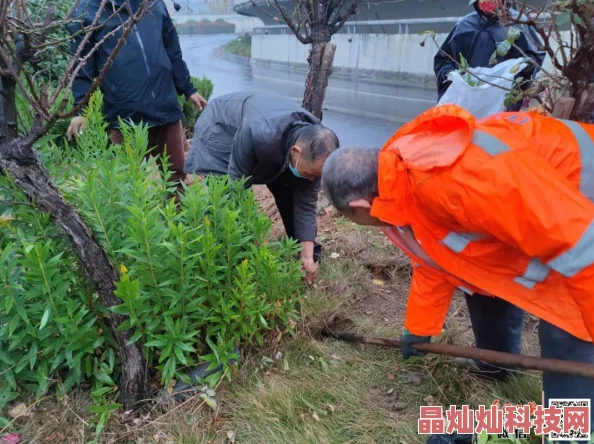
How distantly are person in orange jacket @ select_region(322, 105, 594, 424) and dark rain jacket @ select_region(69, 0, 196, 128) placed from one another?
7.02ft

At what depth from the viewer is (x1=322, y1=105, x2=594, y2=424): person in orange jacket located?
1322 millimetres

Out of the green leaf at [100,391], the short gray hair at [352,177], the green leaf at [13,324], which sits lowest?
the green leaf at [100,391]

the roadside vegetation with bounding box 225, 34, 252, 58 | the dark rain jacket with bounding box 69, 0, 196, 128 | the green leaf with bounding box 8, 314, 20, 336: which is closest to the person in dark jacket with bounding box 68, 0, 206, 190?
the dark rain jacket with bounding box 69, 0, 196, 128

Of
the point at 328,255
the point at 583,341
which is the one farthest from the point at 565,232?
the point at 328,255

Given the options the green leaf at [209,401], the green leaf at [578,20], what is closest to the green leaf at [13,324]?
the green leaf at [209,401]

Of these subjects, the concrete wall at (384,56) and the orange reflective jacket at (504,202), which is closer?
the orange reflective jacket at (504,202)

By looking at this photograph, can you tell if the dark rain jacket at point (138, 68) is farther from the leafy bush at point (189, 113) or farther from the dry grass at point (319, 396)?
the leafy bush at point (189, 113)

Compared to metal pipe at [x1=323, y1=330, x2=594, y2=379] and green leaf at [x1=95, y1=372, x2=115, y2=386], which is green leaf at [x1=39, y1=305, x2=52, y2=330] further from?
metal pipe at [x1=323, y1=330, x2=594, y2=379]

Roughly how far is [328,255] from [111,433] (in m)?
2.04

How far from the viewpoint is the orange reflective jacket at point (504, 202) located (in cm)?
132

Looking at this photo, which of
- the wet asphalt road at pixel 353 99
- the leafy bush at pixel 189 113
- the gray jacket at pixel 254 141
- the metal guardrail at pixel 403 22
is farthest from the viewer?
the metal guardrail at pixel 403 22

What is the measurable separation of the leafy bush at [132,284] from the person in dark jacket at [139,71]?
3.47 ft

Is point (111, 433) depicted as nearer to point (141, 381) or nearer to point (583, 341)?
point (141, 381)

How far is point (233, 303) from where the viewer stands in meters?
2.16
